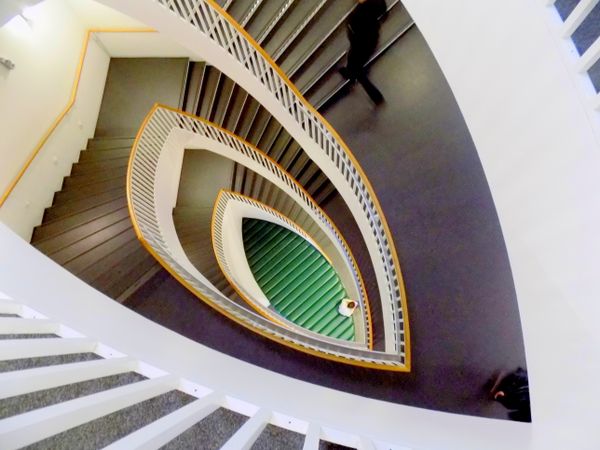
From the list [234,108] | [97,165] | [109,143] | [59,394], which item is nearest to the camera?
[59,394]

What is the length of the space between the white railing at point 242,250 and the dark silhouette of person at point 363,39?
3604 mm

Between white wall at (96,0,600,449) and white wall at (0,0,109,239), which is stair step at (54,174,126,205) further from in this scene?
white wall at (96,0,600,449)

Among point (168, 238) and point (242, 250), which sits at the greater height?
point (242, 250)

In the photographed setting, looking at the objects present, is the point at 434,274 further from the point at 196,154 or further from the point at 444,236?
the point at 196,154

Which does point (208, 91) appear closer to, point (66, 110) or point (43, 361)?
point (66, 110)

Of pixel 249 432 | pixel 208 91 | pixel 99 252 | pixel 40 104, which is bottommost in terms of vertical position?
pixel 249 432

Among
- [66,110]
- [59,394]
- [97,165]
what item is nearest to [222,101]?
[97,165]

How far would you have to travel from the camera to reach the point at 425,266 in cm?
496

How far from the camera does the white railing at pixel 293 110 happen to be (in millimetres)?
4645

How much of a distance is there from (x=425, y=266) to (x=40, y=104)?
6.65 m

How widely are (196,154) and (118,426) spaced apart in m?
7.73

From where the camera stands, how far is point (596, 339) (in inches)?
78.7

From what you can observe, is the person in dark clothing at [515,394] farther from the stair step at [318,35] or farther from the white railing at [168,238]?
the stair step at [318,35]

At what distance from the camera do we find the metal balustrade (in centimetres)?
457
